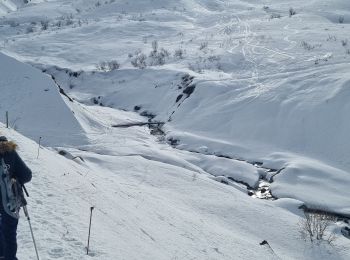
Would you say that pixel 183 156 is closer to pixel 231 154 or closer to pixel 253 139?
pixel 231 154

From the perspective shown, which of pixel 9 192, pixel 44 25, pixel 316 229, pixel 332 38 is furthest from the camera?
pixel 44 25

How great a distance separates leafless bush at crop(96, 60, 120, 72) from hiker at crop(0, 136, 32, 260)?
1322 inches

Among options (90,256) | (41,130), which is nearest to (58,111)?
(41,130)

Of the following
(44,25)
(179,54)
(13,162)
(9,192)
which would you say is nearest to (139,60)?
(179,54)

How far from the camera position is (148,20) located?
53562 mm

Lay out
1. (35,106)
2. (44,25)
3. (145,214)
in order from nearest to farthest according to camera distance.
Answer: (145,214)
(35,106)
(44,25)

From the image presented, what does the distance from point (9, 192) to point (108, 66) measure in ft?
114

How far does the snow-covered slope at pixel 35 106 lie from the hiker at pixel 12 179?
710 inches

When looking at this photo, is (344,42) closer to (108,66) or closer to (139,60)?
(139,60)

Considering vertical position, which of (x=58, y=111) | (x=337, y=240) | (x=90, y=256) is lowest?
(x=337, y=240)

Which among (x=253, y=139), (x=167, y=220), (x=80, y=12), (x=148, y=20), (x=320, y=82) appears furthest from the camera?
(x=80, y=12)

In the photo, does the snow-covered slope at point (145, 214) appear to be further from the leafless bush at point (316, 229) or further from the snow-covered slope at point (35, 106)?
the snow-covered slope at point (35, 106)

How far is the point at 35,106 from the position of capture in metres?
27.0

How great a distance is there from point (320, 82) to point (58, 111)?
15396mm
